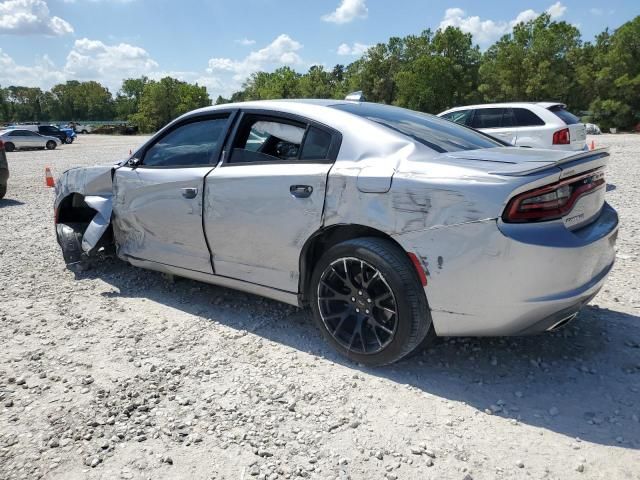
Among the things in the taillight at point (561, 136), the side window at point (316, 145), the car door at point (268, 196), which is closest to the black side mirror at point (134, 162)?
the car door at point (268, 196)

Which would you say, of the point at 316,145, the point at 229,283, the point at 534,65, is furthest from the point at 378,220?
the point at 534,65

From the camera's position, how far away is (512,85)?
159ft

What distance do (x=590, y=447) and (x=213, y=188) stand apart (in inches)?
109

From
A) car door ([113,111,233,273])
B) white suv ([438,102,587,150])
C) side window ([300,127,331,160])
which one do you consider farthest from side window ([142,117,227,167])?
white suv ([438,102,587,150])

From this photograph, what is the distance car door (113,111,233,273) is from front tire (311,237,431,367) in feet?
3.68

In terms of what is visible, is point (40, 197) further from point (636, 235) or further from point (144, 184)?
point (636, 235)

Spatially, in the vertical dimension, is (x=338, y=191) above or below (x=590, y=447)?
above

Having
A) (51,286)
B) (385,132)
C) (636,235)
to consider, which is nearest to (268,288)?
(385,132)

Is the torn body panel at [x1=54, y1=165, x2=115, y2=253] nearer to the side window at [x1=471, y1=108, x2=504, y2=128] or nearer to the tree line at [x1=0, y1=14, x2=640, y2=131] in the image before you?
the side window at [x1=471, y1=108, x2=504, y2=128]

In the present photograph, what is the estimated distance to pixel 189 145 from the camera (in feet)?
13.4

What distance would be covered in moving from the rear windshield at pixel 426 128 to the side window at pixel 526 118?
245 inches

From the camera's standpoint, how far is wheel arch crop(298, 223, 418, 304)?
303 cm

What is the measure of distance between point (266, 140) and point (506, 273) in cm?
190

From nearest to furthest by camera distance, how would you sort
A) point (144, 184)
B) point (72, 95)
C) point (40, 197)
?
1. point (144, 184)
2. point (40, 197)
3. point (72, 95)
